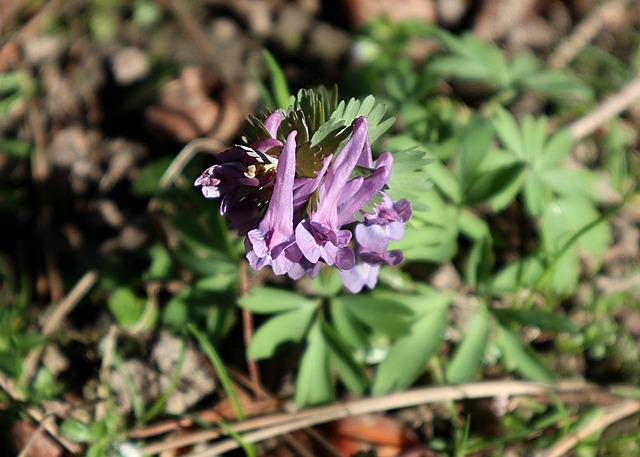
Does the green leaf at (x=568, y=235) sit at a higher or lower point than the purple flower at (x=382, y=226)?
lower

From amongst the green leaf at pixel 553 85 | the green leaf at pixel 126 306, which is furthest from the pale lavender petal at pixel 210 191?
the green leaf at pixel 553 85

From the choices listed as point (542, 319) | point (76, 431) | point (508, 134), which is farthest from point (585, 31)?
point (76, 431)

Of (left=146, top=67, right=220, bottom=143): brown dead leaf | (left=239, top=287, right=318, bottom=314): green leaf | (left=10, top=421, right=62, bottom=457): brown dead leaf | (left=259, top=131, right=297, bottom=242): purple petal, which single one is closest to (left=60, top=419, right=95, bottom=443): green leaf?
(left=10, top=421, right=62, bottom=457): brown dead leaf

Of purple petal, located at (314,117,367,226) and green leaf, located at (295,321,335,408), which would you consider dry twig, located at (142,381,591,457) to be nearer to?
green leaf, located at (295,321,335,408)

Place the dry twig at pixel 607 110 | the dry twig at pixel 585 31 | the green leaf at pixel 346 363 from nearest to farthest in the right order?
1. the green leaf at pixel 346 363
2. the dry twig at pixel 607 110
3. the dry twig at pixel 585 31

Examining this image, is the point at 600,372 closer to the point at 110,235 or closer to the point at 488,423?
the point at 488,423

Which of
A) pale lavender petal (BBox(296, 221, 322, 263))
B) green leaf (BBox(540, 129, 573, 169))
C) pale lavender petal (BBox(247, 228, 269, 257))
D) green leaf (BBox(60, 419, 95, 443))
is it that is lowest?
green leaf (BBox(540, 129, 573, 169))

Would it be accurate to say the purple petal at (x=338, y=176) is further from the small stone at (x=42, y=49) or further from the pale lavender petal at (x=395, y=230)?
the small stone at (x=42, y=49)

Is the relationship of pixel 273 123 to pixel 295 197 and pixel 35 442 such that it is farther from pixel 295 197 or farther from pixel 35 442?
pixel 35 442
